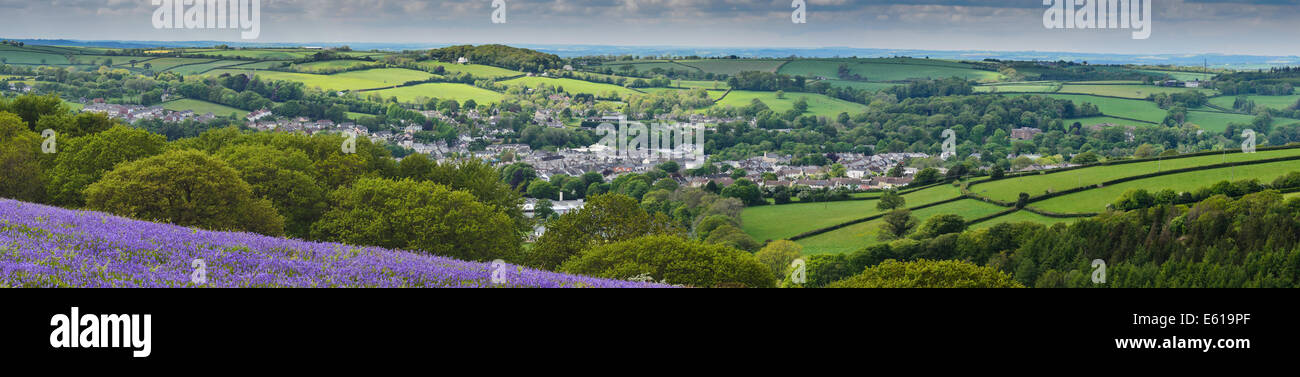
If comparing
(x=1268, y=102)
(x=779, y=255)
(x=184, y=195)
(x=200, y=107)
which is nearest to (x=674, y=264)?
(x=184, y=195)

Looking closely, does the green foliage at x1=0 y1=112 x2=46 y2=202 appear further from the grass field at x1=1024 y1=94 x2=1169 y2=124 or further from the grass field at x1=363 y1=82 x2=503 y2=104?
the grass field at x1=1024 y1=94 x2=1169 y2=124

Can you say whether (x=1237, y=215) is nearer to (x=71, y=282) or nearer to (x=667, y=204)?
(x=667, y=204)

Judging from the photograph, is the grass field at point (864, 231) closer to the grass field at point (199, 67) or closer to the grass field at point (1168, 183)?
the grass field at point (1168, 183)

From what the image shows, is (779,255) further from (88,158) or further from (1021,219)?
(88,158)

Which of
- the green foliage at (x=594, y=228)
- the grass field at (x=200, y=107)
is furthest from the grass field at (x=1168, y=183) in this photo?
the grass field at (x=200, y=107)

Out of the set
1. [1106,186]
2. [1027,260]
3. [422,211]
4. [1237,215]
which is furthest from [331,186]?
[1106,186]
